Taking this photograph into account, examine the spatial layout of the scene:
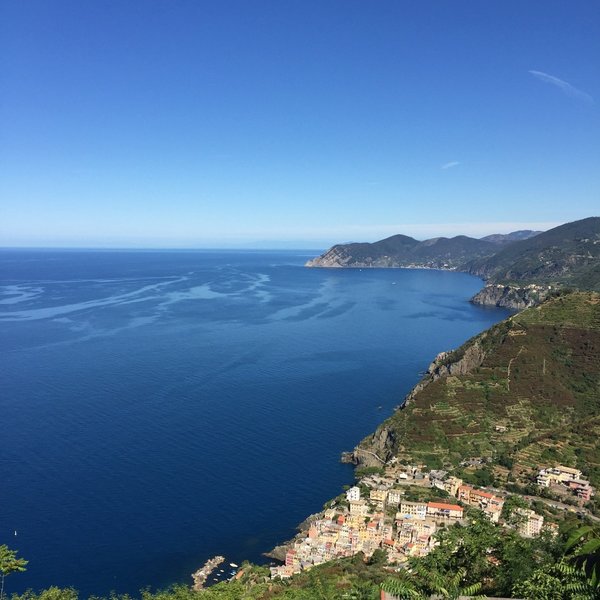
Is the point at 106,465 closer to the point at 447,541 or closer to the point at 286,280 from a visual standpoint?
the point at 447,541

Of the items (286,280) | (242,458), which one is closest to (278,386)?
(242,458)

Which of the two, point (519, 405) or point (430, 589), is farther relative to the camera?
point (519, 405)

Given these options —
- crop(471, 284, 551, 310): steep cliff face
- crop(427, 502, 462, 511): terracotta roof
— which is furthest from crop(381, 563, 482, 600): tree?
crop(471, 284, 551, 310): steep cliff face

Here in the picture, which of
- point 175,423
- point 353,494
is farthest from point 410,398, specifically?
point 175,423

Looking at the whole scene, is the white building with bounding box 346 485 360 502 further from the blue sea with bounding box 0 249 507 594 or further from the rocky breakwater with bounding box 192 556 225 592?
the rocky breakwater with bounding box 192 556 225 592

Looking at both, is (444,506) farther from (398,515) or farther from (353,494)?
(353,494)

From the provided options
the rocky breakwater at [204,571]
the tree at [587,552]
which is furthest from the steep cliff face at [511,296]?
the tree at [587,552]

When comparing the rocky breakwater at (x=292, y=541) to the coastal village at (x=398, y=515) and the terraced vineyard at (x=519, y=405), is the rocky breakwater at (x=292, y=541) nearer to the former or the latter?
the coastal village at (x=398, y=515)
